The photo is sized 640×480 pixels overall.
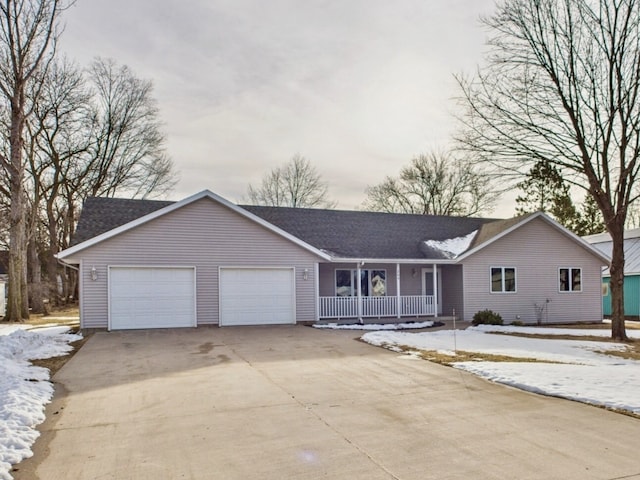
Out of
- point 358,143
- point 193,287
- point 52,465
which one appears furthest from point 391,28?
point 52,465

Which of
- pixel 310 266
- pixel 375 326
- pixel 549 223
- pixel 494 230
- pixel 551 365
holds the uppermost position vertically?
pixel 549 223

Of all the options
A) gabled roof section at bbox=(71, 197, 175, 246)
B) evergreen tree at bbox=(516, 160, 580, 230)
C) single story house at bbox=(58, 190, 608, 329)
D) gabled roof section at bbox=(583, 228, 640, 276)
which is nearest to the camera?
single story house at bbox=(58, 190, 608, 329)

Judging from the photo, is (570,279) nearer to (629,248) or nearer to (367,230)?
(367,230)

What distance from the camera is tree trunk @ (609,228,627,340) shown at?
1576 centimetres

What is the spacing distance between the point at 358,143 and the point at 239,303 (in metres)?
7.98

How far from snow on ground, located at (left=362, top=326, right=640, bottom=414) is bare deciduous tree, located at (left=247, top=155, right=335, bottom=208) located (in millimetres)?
27038

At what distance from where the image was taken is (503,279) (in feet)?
66.7

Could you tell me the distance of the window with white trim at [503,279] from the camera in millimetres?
20203

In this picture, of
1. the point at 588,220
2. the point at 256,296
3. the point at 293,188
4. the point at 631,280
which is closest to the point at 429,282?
the point at 256,296

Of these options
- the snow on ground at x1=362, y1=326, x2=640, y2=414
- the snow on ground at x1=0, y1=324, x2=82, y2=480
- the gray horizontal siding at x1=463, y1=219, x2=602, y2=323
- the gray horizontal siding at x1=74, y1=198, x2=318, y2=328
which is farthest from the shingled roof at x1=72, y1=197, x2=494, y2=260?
the snow on ground at x1=0, y1=324, x2=82, y2=480

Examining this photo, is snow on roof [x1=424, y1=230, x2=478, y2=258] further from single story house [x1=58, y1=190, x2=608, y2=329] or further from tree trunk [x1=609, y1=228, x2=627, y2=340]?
tree trunk [x1=609, y1=228, x2=627, y2=340]

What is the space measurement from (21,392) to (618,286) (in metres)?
16.7

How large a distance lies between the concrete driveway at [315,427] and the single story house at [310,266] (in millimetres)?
6368

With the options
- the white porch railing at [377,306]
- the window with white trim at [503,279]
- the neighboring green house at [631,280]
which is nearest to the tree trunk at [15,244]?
the white porch railing at [377,306]
